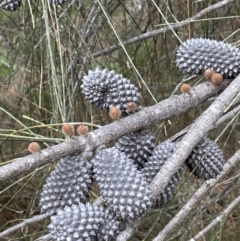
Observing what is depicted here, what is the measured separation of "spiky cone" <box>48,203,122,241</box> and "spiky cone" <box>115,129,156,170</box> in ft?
0.43

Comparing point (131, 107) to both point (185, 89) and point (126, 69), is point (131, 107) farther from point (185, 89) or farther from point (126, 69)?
point (126, 69)

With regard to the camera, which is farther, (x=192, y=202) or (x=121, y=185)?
(x=192, y=202)

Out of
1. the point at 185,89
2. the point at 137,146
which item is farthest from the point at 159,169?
the point at 185,89

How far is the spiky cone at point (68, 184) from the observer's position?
2.24 feet

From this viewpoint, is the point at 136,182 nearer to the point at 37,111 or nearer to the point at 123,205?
the point at 123,205

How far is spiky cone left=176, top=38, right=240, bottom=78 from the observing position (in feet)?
2.86

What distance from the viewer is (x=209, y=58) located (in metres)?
0.88

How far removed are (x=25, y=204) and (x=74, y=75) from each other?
1160 mm

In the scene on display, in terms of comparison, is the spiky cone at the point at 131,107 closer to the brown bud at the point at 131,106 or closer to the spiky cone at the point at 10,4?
the brown bud at the point at 131,106

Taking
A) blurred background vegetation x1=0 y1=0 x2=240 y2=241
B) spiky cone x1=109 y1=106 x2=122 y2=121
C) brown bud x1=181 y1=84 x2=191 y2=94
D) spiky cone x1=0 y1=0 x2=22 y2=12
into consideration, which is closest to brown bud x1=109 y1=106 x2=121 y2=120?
spiky cone x1=109 y1=106 x2=122 y2=121

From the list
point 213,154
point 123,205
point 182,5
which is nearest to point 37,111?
point 182,5

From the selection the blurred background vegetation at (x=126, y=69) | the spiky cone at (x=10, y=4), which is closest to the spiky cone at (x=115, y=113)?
the spiky cone at (x=10, y=4)

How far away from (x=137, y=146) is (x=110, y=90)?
10 cm

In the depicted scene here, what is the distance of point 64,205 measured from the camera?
0.69 metres
